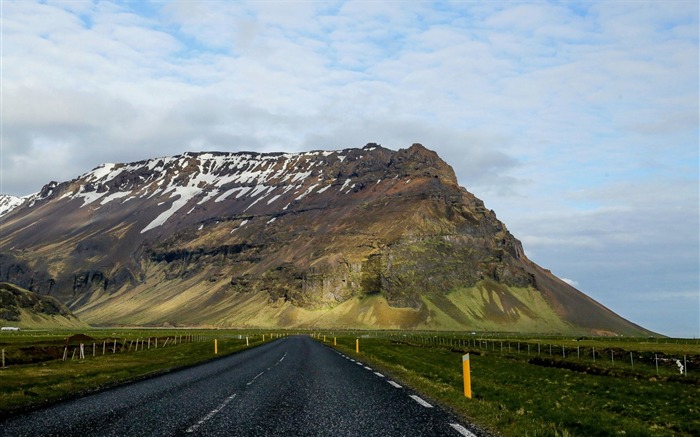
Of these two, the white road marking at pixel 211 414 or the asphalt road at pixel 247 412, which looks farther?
the white road marking at pixel 211 414

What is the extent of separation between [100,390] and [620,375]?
95.4 feet

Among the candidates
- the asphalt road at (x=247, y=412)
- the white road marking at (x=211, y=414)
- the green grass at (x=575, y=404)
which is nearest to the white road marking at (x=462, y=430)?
the asphalt road at (x=247, y=412)

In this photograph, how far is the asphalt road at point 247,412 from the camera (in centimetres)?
1352

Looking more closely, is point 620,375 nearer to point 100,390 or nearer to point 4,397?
point 100,390

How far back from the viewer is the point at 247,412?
16.3 meters

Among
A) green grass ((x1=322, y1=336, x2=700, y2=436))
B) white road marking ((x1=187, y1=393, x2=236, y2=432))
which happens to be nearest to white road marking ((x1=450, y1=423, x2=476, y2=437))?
green grass ((x1=322, y1=336, x2=700, y2=436))

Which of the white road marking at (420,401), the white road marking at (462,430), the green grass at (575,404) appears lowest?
the green grass at (575,404)

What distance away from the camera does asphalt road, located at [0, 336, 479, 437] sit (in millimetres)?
13516

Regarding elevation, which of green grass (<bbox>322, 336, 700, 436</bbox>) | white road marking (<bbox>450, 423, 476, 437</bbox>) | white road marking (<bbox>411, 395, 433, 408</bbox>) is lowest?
green grass (<bbox>322, 336, 700, 436</bbox>)

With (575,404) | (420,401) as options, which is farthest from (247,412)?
(575,404)

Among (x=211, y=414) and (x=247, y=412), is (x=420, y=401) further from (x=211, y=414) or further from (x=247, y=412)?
(x=211, y=414)

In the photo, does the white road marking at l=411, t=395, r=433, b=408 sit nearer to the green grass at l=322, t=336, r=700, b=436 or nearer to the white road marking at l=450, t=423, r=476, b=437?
the green grass at l=322, t=336, r=700, b=436

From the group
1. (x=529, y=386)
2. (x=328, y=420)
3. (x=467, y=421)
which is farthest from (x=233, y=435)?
(x=529, y=386)

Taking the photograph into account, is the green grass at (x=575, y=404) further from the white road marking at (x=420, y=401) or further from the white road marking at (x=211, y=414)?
the white road marking at (x=211, y=414)
